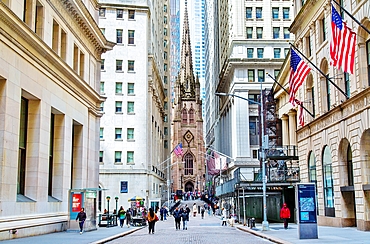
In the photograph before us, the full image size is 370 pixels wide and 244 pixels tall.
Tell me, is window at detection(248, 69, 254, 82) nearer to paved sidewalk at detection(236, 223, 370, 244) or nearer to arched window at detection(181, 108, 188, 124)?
paved sidewalk at detection(236, 223, 370, 244)

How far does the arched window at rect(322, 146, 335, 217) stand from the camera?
1289 inches

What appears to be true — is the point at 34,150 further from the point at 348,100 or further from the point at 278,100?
the point at 278,100

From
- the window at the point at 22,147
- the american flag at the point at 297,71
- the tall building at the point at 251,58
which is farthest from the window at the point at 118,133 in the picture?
the american flag at the point at 297,71

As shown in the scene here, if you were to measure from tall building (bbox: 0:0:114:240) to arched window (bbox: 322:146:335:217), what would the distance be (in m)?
15.8

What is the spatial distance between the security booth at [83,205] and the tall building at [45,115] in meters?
0.06

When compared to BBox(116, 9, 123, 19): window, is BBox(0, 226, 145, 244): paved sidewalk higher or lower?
lower

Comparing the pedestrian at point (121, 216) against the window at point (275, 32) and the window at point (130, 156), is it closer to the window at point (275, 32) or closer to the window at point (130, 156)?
the window at point (130, 156)

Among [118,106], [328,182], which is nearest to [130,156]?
[118,106]

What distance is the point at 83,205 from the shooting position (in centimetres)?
3039

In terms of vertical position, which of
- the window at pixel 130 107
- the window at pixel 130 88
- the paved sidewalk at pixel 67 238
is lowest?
the paved sidewalk at pixel 67 238

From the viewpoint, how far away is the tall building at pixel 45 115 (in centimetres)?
2389

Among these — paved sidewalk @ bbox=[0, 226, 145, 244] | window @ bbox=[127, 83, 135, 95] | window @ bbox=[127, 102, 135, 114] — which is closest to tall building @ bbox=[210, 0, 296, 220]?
window @ bbox=[127, 83, 135, 95]

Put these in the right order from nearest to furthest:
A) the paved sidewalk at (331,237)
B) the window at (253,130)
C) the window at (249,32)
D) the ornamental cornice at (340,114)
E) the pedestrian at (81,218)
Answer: the paved sidewalk at (331,237)
the ornamental cornice at (340,114)
the pedestrian at (81,218)
the window at (253,130)
the window at (249,32)

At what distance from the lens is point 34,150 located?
28.3m
